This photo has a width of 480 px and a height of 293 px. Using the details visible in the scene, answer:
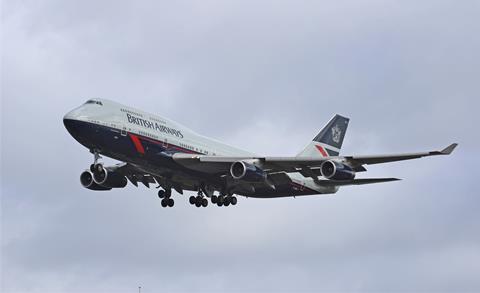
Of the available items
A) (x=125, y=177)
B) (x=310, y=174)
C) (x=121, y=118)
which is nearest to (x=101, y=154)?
(x=121, y=118)

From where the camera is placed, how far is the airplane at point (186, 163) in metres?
89.1

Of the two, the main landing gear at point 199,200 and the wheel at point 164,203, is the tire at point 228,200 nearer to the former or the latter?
the main landing gear at point 199,200

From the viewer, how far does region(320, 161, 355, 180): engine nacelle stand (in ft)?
297

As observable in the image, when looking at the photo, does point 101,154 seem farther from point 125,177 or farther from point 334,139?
point 334,139

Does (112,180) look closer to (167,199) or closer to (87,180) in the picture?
(87,180)

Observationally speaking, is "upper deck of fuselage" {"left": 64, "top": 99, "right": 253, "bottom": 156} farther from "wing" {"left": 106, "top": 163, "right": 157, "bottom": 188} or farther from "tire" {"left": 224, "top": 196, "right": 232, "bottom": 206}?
"wing" {"left": 106, "top": 163, "right": 157, "bottom": 188}

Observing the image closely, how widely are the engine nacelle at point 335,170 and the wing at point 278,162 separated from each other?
0.46 m

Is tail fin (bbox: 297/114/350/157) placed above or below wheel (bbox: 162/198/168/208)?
above

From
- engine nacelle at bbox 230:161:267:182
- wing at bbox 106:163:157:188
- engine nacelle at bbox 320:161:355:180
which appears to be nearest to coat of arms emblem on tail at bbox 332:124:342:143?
engine nacelle at bbox 320:161:355:180

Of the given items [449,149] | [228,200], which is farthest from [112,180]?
[449,149]

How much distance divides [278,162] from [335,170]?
5133mm

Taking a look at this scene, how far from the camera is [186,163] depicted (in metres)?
92.1

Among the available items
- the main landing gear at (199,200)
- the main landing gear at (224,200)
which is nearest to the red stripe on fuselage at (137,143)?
the main landing gear at (199,200)

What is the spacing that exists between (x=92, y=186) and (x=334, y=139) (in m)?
23.6
